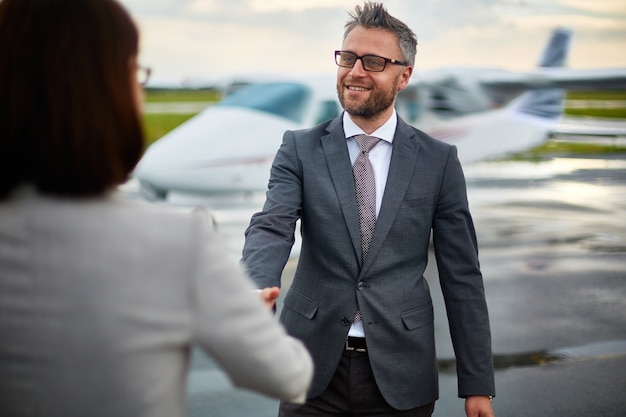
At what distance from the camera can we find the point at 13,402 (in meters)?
0.96

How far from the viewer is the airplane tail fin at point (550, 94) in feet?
57.9

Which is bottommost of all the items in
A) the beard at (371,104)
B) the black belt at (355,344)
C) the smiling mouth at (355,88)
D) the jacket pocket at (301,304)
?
A: the black belt at (355,344)

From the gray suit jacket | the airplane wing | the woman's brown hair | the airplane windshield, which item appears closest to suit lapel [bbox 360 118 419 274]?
the gray suit jacket

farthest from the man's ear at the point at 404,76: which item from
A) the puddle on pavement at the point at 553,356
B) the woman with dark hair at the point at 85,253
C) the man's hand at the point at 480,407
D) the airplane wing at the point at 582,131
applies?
the airplane wing at the point at 582,131

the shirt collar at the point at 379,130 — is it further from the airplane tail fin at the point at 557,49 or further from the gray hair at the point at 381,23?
the airplane tail fin at the point at 557,49

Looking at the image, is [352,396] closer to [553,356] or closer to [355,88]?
[355,88]

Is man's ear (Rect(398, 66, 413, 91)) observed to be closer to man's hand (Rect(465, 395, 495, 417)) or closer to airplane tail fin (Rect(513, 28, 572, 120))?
man's hand (Rect(465, 395, 495, 417))

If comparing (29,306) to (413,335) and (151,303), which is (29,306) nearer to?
(151,303)

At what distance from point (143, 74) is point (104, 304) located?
1.16 ft

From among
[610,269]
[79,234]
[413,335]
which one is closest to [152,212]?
[79,234]

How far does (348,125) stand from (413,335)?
61cm

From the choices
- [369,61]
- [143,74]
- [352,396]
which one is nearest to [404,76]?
[369,61]

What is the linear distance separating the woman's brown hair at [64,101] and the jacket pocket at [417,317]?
1.21m

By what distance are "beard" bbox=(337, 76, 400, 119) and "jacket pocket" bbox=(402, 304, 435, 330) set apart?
555 mm
